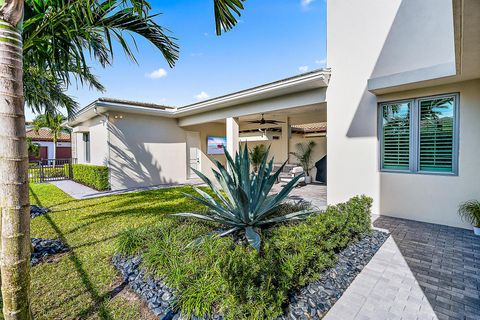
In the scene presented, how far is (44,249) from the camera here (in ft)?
15.0

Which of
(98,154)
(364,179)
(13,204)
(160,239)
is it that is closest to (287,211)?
(160,239)

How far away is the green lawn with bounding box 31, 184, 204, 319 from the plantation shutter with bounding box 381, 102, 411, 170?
616cm

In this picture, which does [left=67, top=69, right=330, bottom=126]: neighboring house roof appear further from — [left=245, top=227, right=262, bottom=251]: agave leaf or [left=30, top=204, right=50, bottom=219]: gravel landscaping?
[left=245, top=227, right=262, bottom=251]: agave leaf

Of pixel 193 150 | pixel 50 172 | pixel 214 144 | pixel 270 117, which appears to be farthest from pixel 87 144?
pixel 270 117

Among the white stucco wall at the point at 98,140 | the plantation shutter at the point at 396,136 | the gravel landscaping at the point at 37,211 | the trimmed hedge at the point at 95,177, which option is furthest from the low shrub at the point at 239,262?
the white stucco wall at the point at 98,140

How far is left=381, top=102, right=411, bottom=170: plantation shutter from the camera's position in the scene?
6.62 meters

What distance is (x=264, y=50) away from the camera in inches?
444

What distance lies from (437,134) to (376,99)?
1782mm

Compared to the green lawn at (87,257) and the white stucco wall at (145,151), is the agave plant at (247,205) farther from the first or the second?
the white stucco wall at (145,151)

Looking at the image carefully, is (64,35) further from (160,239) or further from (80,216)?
(80,216)

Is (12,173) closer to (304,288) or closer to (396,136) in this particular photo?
(304,288)

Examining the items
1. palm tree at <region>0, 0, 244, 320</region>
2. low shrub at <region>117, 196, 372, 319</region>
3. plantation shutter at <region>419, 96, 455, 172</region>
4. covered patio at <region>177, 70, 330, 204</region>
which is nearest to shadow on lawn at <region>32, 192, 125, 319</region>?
low shrub at <region>117, 196, 372, 319</region>

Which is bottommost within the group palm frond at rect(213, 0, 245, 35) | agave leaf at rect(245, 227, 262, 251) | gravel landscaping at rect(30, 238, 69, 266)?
gravel landscaping at rect(30, 238, 69, 266)

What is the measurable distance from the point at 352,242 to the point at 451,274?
1467mm
